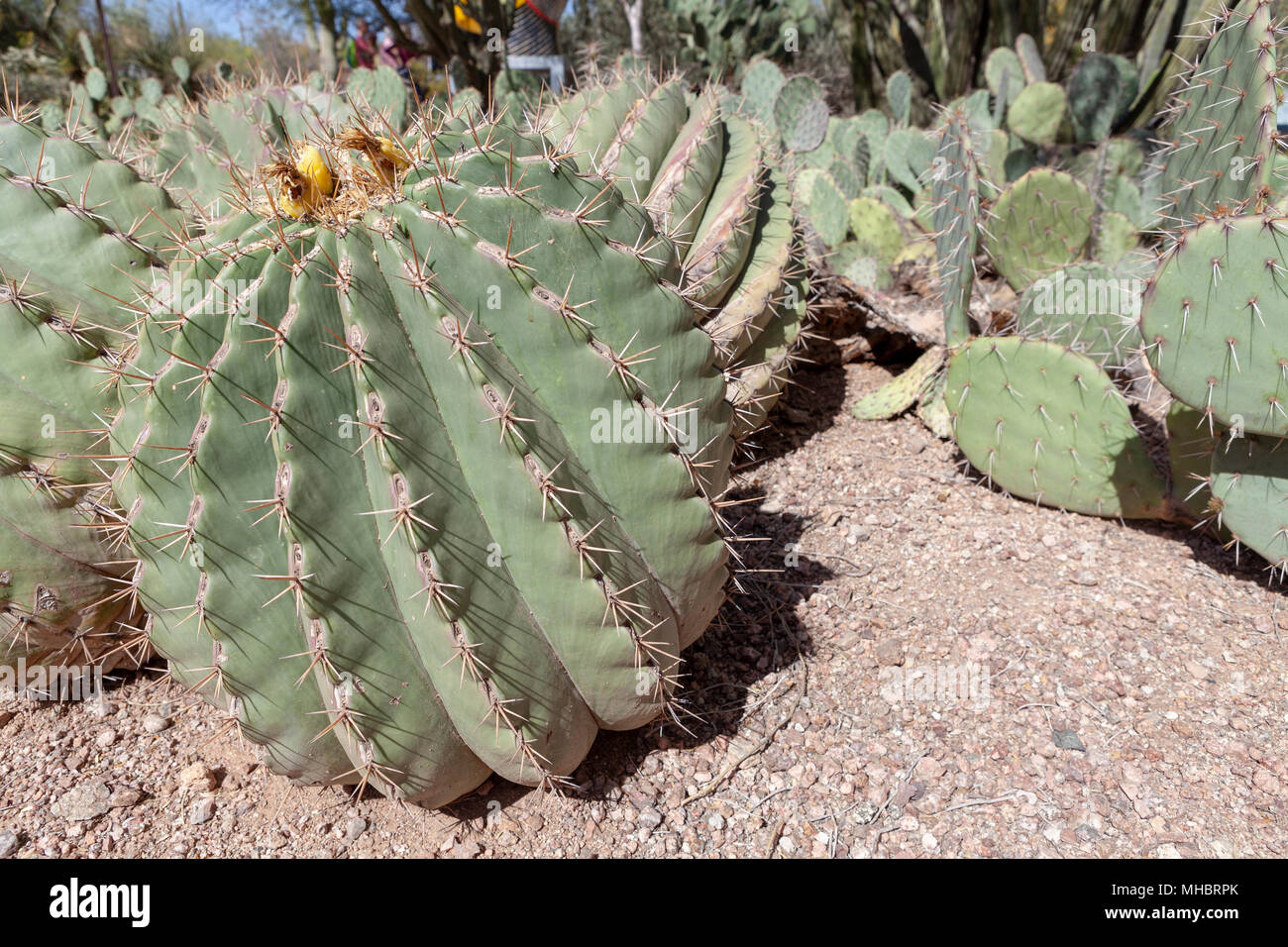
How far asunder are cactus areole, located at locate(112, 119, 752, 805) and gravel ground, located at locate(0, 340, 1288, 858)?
33 cm

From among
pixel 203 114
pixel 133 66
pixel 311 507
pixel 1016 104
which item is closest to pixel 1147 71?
pixel 1016 104

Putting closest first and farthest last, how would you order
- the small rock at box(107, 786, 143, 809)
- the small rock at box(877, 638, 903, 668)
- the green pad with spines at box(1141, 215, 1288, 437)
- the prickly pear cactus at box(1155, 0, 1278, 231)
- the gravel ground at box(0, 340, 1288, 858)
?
1. the gravel ground at box(0, 340, 1288, 858)
2. the small rock at box(107, 786, 143, 809)
3. the green pad with spines at box(1141, 215, 1288, 437)
4. the small rock at box(877, 638, 903, 668)
5. the prickly pear cactus at box(1155, 0, 1278, 231)

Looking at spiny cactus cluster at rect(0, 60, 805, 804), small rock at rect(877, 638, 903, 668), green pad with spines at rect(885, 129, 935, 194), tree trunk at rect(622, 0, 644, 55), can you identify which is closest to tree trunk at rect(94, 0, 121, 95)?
tree trunk at rect(622, 0, 644, 55)

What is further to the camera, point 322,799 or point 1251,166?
point 1251,166

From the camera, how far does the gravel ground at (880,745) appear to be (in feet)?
6.33

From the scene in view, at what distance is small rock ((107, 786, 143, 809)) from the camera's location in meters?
2.05

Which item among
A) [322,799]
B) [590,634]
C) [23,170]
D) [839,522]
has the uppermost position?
[23,170]

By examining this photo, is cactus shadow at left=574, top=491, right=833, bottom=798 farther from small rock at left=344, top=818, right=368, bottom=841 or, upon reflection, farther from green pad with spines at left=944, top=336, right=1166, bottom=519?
green pad with spines at left=944, top=336, right=1166, bottom=519

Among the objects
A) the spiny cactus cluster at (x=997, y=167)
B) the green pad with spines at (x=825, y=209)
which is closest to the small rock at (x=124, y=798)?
the spiny cactus cluster at (x=997, y=167)

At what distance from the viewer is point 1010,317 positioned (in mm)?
3666

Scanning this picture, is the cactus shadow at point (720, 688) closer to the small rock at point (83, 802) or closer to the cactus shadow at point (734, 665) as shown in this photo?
the cactus shadow at point (734, 665)

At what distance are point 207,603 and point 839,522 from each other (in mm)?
2184

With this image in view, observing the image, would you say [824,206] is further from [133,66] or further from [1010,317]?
[133,66]

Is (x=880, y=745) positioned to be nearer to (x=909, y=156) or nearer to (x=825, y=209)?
(x=825, y=209)
